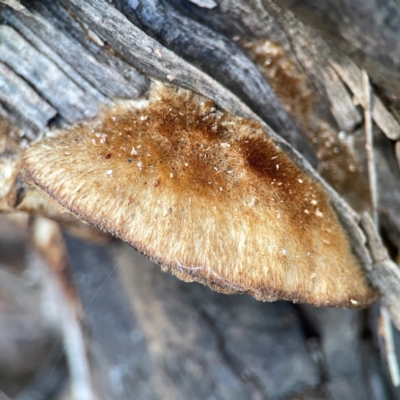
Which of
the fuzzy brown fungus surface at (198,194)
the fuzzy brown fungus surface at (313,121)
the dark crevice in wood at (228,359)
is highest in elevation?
the fuzzy brown fungus surface at (313,121)

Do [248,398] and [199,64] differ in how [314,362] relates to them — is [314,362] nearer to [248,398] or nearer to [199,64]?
[248,398]

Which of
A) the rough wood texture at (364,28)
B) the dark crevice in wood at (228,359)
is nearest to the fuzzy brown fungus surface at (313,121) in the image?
the rough wood texture at (364,28)

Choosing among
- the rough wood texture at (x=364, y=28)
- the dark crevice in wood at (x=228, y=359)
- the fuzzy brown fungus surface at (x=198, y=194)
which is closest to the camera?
the rough wood texture at (x=364, y=28)

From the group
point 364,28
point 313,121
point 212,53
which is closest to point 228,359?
point 313,121

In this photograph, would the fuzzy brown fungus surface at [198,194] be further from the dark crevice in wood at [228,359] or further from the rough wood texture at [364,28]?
the dark crevice in wood at [228,359]

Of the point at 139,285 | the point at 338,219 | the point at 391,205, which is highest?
the point at 391,205

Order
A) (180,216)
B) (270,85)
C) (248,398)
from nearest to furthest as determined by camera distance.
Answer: (180,216) < (270,85) < (248,398)

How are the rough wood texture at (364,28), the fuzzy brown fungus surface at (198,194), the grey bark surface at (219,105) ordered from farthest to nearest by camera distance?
the grey bark surface at (219,105) → the fuzzy brown fungus surface at (198,194) → the rough wood texture at (364,28)

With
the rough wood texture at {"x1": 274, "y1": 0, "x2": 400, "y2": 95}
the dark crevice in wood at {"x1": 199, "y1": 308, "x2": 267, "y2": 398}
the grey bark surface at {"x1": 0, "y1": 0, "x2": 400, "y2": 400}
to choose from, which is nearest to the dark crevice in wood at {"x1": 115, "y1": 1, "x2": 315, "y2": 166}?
the grey bark surface at {"x1": 0, "y1": 0, "x2": 400, "y2": 400}

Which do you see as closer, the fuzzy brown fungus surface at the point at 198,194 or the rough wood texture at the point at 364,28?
the rough wood texture at the point at 364,28

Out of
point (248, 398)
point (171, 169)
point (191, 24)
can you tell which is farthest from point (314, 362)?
point (191, 24)
